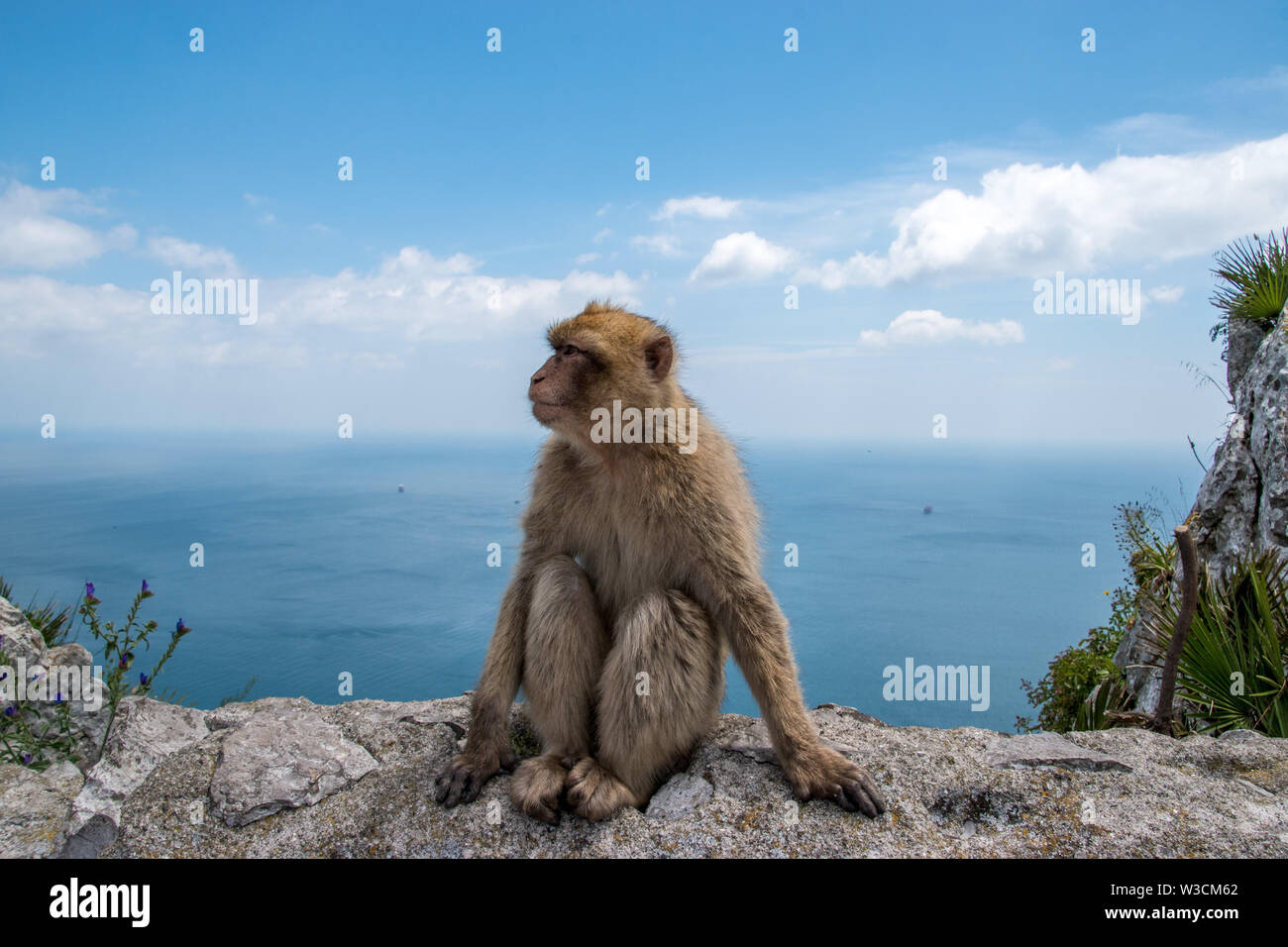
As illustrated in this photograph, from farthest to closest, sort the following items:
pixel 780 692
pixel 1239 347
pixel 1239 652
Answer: pixel 1239 347 < pixel 1239 652 < pixel 780 692

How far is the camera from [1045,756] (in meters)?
4.25

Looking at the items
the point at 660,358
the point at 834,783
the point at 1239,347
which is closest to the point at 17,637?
the point at 660,358

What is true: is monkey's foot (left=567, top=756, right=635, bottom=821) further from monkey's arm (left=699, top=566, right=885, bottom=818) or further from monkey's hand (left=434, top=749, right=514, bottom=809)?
monkey's arm (left=699, top=566, right=885, bottom=818)

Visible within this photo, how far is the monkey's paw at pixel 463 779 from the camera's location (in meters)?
4.05

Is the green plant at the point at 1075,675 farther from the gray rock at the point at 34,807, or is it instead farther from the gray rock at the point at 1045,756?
the gray rock at the point at 34,807

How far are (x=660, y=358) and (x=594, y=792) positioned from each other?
2.24 m

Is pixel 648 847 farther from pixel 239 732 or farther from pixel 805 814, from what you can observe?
pixel 239 732

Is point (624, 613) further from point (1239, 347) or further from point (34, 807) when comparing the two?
point (1239, 347)

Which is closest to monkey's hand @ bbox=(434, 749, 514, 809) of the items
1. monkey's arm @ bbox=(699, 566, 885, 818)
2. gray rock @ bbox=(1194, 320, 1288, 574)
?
monkey's arm @ bbox=(699, 566, 885, 818)

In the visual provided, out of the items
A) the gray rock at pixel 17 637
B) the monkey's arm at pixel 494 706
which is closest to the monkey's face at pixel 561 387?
the monkey's arm at pixel 494 706

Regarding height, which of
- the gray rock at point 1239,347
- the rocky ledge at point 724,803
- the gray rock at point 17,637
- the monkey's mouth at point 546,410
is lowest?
the rocky ledge at point 724,803

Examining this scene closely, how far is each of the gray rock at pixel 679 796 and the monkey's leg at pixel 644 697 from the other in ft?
0.26
